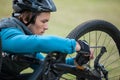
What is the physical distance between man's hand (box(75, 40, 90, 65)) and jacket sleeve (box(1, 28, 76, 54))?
201mm

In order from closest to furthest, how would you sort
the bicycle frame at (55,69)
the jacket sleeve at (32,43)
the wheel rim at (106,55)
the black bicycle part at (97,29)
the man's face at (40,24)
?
the jacket sleeve at (32,43) → the bicycle frame at (55,69) → the man's face at (40,24) → the black bicycle part at (97,29) → the wheel rim at (106,55)

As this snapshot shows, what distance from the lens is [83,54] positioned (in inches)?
123

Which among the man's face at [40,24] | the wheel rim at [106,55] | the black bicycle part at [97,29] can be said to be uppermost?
the man's face at [40,24]

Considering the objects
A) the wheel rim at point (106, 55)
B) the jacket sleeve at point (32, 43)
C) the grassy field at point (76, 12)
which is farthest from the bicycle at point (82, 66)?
the grassy field at point (76, 12)

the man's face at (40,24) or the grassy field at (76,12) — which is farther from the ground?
the man's face at (40,24)

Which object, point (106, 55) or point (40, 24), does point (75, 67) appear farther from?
point (106, 55)

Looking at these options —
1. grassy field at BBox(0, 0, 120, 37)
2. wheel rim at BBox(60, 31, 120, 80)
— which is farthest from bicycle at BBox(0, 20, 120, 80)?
grassy field at BBox(0, 0, 120, 37)

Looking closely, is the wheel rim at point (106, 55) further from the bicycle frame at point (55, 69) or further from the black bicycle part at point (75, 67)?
the bicycle frame at point (55, 69)

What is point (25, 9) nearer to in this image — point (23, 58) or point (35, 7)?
point (35, 7)

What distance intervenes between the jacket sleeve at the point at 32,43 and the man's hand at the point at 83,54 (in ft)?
0.66

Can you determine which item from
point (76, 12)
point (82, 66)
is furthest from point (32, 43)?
point (76, 12)

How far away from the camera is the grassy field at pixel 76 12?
256 inches

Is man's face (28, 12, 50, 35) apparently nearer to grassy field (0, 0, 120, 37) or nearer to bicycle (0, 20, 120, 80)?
bicycle (0, 20, 120, 80)

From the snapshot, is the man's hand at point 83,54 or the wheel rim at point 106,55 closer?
the man's hand at point 83,54
